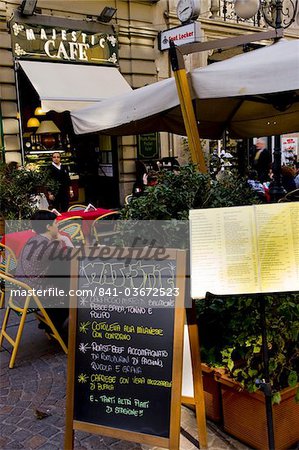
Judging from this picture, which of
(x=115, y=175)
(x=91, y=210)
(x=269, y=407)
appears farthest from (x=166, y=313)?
(x=115, y=175)

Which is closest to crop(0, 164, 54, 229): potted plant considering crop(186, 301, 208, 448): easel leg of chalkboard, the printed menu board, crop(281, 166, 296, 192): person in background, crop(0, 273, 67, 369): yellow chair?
crop(0, 273, 67, 369): yellow chair

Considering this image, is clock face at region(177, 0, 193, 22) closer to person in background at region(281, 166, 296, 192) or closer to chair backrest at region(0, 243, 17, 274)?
person in background at region(281, 166, 296, 192)

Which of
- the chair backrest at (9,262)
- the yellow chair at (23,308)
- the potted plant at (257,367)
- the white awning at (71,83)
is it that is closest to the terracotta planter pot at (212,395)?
the potted plant at (257,367)

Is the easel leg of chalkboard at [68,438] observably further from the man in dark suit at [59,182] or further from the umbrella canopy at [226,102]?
the man in dark suit at [59,182]

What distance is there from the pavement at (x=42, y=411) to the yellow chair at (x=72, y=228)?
164cm

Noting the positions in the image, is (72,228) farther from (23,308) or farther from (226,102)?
(226,102)

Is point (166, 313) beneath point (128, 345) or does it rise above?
above

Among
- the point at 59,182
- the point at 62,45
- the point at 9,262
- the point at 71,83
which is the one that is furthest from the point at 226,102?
the point at 62,45

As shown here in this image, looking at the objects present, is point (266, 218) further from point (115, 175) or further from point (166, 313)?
point (115, 175)

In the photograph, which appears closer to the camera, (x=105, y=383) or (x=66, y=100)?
(x=105, y=383)

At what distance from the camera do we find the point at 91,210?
732cm

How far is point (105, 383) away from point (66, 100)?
794cm

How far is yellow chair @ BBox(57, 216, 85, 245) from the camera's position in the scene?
5972 mm

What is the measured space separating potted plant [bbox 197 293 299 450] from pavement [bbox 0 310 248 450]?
0.24 m
